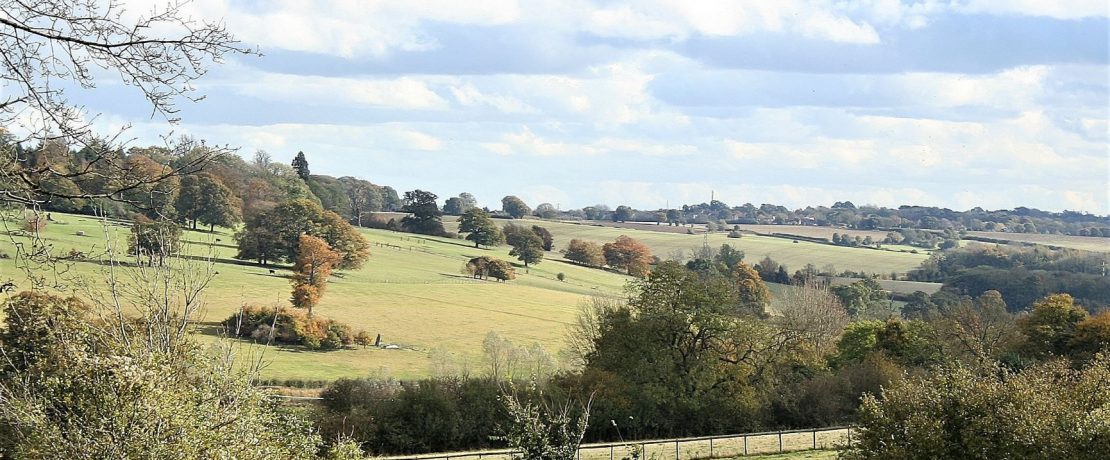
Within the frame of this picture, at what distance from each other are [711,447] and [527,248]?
61617mm

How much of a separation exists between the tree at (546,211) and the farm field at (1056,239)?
70050 mm

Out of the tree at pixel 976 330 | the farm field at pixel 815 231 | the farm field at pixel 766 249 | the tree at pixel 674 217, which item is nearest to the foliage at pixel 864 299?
the farm field at pixel 766 249

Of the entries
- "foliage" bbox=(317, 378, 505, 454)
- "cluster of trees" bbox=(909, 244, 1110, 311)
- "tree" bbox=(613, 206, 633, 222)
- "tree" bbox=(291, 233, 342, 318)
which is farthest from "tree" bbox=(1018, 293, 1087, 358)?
"tree" bbox=(613, 206, 633, 222)

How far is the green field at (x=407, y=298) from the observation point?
184 ft

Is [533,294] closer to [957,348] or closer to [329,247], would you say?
[329,247]

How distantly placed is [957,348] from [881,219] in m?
126

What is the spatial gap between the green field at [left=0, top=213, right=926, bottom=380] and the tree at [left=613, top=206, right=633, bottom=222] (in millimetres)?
68211

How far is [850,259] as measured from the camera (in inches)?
4934

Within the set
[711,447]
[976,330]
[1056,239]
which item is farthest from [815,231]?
[711,447]

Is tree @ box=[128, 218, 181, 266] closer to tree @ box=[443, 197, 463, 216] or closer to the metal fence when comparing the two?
the metal fence

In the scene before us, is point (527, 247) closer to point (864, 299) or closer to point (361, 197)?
point (864, 299)

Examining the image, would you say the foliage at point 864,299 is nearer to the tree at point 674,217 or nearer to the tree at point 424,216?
the tree at point 424,216

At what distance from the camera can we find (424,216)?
384ft

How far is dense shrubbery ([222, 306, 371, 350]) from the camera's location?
189 ft
